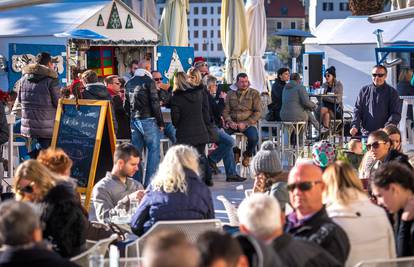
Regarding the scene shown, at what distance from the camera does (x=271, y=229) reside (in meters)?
5.20

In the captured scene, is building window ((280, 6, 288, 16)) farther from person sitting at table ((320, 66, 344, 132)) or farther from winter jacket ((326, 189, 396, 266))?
winter jacket ((326, 189, 396, 266))

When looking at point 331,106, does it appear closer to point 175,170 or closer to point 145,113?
point 145,113

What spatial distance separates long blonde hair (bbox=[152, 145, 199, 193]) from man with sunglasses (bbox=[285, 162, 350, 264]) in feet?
3.98

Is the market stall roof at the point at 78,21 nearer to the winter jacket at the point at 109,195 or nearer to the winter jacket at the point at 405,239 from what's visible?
the winter jacket at the point at 109,195

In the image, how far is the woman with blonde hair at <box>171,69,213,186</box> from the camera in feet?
43.0

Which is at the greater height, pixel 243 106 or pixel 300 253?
pixel 243 106

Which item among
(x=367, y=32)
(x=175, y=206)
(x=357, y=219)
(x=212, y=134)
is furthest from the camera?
(x=367, y=32)

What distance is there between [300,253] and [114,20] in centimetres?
1454

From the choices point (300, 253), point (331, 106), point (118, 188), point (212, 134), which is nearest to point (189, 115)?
point (212, 134)

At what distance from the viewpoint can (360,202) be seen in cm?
621

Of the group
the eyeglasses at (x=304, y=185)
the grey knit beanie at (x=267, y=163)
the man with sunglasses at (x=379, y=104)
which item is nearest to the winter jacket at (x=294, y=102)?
the man with sunglasses at (x=379, y=104)

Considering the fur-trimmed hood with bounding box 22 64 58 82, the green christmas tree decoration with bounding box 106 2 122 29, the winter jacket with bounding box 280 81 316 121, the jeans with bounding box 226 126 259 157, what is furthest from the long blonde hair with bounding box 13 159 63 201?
the green christmas tree decoration with bounding box 106 2 122 29

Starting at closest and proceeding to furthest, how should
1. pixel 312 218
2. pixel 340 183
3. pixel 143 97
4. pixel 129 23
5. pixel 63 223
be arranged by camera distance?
pixel 312 218 → pixel 340 183 → pixel 63 223 → pixel 143 97 → pixel 129 23

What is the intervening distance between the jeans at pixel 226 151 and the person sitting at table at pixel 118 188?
567cm
